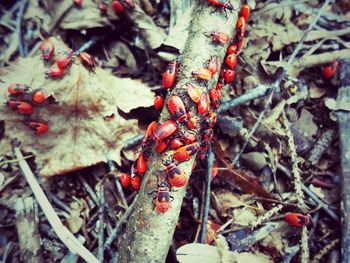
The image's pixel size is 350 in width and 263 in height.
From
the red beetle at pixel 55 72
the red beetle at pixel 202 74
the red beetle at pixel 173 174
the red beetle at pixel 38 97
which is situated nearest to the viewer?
the red beetle at pixel 173 174

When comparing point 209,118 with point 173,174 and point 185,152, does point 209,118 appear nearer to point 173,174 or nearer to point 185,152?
point 185,152

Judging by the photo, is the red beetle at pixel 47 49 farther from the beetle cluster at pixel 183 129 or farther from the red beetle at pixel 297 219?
the red beetle at pixel 297 219

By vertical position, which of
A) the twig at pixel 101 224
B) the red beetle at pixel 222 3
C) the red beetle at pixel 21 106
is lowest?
the twig at pixel 101 224

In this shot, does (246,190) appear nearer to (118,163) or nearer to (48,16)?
(118,163)

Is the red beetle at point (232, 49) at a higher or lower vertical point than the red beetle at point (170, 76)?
higher

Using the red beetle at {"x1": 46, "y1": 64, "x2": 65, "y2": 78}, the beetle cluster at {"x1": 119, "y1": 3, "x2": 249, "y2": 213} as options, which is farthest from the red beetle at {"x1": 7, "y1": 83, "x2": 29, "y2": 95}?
the beetle cluster at {"x1": 119, "y1": 3, "x2": 249, "y2": 213}

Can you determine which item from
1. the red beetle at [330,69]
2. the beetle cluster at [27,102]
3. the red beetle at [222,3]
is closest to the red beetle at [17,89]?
the beetle cluster at [27,102]

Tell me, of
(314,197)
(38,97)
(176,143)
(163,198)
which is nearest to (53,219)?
(163,198)
